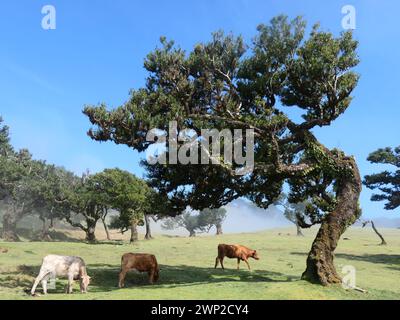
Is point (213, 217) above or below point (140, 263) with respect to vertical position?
above

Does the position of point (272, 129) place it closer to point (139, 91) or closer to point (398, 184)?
point (139, 91)

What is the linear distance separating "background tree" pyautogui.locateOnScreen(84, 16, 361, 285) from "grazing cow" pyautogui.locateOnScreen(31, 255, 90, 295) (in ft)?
21.6

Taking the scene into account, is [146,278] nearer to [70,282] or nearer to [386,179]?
[70,282]

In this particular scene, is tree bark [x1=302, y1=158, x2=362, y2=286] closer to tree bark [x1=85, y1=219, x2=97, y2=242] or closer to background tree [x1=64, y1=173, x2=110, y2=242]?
background tree [x1=64, y1=173, x2=110, y2=242]

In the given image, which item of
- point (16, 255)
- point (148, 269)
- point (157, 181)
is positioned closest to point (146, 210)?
point (157, 181)

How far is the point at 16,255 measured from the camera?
3375 centimetres

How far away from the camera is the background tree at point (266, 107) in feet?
73.4

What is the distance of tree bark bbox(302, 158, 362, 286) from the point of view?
21859 millimetres

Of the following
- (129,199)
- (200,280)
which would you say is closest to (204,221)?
(129,199)

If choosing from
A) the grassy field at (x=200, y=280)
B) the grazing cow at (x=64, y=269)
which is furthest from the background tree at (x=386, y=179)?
the grazing cow at (x=64, y=269)

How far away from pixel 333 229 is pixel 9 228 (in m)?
79.5

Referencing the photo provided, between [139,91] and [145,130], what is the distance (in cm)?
247

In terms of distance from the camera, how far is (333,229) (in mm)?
23281

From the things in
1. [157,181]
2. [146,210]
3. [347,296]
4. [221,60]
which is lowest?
[347,296]
